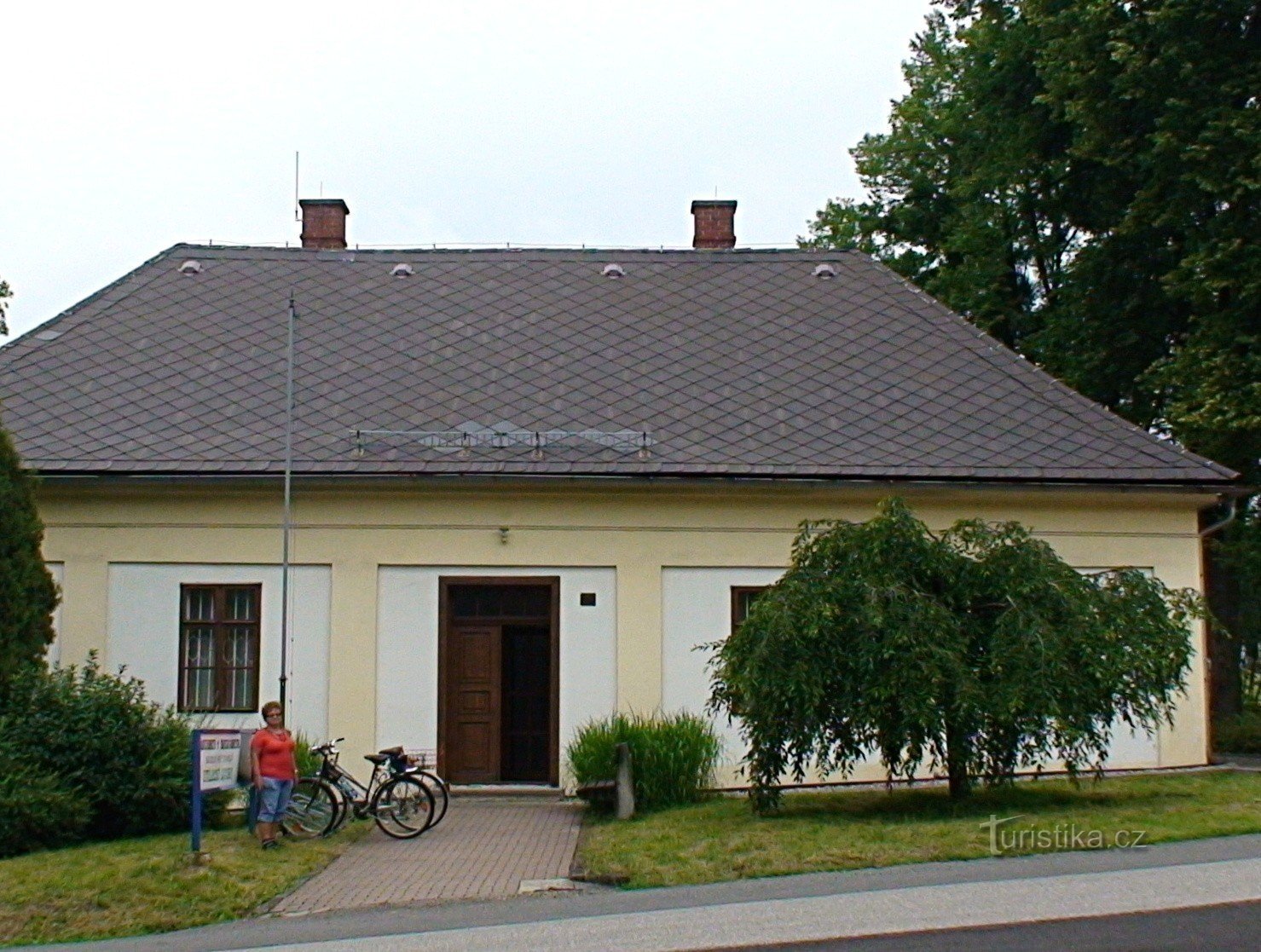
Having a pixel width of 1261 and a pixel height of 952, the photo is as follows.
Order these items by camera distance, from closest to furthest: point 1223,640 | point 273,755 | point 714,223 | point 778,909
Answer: point 778,909 → point 273,755 → point 1223,640 → point 714,223

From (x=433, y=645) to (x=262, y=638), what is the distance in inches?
76.6

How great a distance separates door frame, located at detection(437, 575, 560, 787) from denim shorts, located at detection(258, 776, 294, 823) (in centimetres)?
416

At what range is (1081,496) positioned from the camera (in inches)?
662

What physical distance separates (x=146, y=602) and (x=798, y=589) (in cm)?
816

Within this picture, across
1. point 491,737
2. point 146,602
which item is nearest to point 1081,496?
point 491,737

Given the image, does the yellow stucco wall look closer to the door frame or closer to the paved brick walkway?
the door frame

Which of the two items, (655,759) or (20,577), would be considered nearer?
(20,577)

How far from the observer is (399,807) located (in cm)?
1302

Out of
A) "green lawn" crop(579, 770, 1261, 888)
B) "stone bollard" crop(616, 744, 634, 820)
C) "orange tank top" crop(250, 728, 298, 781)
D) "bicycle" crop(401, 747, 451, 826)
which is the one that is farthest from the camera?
"stone bollard" crop(616, 744, 634, 820)

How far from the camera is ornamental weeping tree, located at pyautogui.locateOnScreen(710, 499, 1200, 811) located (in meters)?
11.9

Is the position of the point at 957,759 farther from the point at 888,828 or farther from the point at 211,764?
the point at 211,764

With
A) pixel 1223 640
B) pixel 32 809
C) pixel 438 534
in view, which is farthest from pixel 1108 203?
pixel 32 809

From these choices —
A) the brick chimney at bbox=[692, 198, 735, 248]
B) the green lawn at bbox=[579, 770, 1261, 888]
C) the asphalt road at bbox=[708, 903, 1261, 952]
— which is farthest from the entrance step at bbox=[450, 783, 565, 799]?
the brick chimney at bbox=[692, 198, 735, 248]

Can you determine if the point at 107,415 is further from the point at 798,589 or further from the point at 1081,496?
the point at 1081,496
